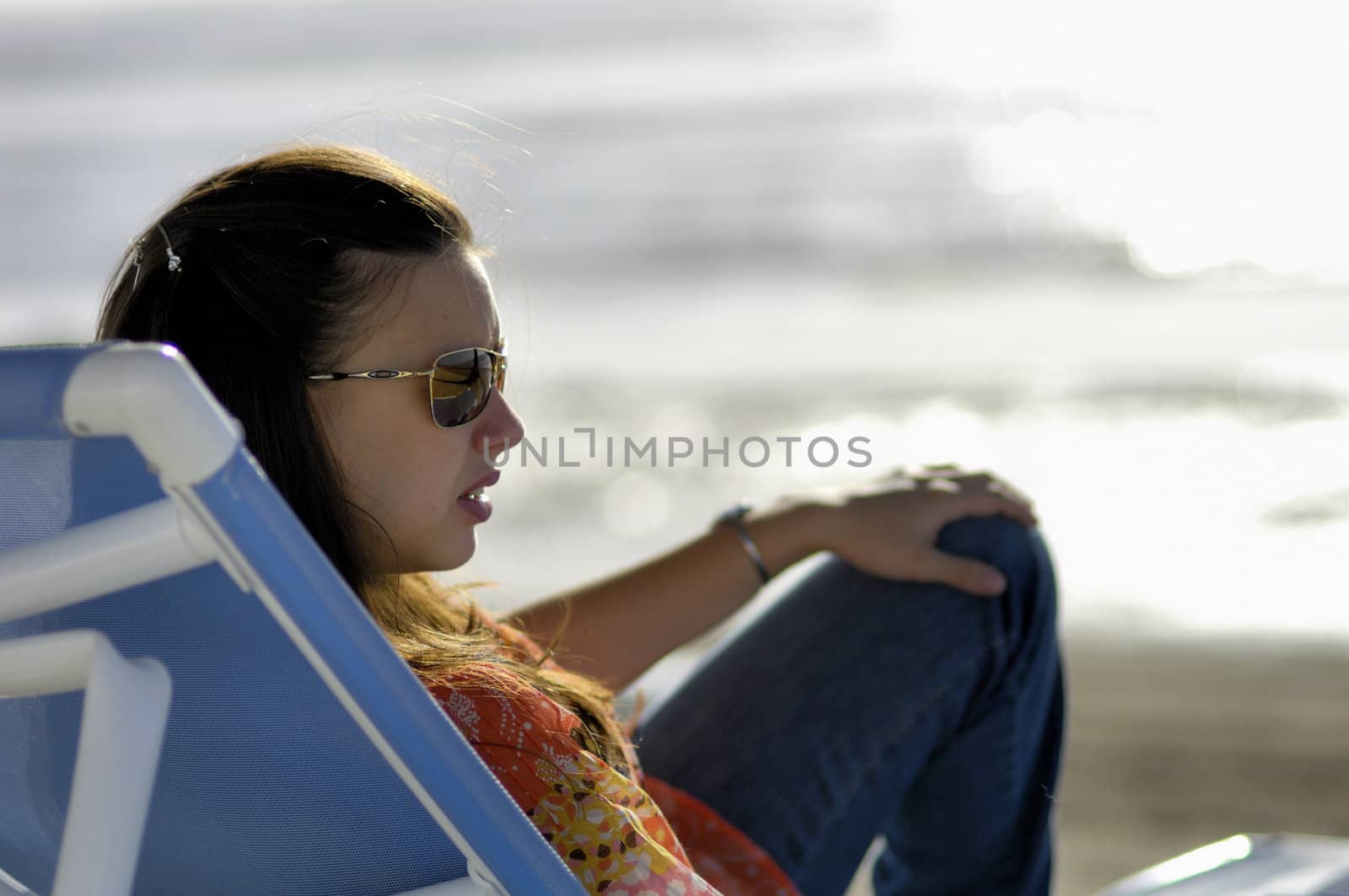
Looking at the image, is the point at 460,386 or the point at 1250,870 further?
the point at 1250,870

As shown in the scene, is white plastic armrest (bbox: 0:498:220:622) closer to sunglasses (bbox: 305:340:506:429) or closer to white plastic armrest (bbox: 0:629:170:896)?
white plastic armrest (bbox: 0:629:170:896)

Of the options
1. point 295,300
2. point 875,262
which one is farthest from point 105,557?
point 875,262

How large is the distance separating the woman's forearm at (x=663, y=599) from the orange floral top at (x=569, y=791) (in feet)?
2.03

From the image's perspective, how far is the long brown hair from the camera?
1418 millimetres

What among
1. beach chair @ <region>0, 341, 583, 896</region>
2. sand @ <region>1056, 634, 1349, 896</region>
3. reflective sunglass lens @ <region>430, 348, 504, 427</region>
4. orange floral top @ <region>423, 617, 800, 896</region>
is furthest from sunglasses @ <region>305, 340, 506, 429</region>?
sand @ <region>1056, 634, 1349, 896</region>

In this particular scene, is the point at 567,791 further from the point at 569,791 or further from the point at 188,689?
the point at 188,689

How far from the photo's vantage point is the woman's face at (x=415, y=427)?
57.7 inches

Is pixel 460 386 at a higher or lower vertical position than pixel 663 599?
higher

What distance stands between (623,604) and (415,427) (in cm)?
66

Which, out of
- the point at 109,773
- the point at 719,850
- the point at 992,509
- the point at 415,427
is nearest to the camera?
the point at 109,773

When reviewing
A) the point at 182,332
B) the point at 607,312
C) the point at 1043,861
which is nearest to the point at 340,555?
the point at 182,332

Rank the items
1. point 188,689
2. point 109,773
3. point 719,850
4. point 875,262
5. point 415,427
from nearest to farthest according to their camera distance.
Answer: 1. point 109,773
2. point 188,689
3. point 415,427
4. point 719,850
5. point 875,262

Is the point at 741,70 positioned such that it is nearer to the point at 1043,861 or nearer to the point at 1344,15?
the point at 1344,15

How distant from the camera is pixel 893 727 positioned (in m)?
1.92
